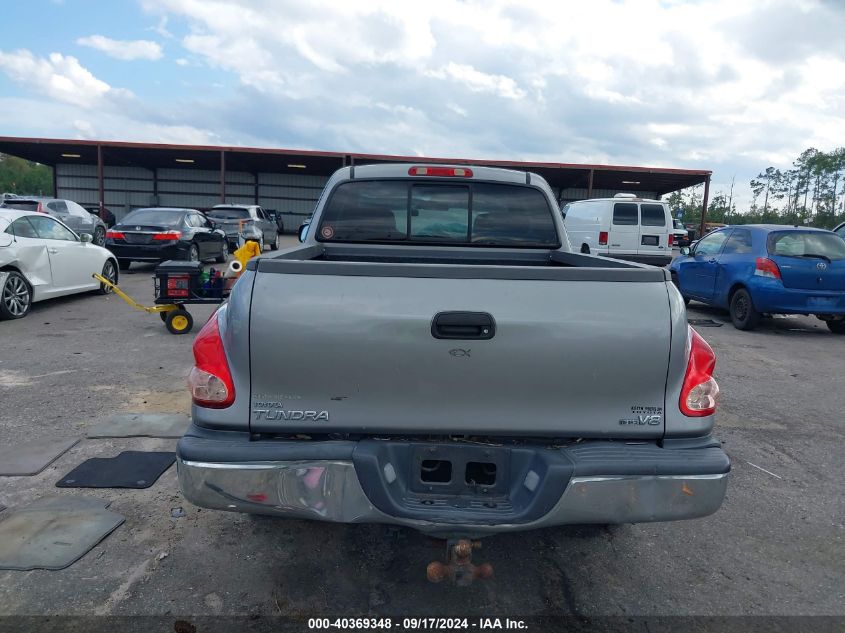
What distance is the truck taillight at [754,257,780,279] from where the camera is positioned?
9.12m

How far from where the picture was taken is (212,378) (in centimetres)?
249

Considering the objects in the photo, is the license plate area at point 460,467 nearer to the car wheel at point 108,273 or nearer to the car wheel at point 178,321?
the car wheel at point 178,321

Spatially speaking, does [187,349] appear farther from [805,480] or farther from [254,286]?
[805,480]

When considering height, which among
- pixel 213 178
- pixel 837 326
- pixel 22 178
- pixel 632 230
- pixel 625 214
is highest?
pixel 22 178

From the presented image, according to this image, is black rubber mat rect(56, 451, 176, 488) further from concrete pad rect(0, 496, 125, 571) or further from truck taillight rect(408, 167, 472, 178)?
truck taillight rect(408, 167, 472, 178)

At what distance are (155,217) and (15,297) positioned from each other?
6383 millimetres

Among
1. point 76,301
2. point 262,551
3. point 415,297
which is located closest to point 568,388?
point 415,297

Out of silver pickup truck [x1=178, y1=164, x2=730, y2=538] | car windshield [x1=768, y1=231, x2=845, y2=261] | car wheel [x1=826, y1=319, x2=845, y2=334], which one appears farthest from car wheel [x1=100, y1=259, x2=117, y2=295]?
car wheel [x1=826, y1=319, x2=845, y2=334]

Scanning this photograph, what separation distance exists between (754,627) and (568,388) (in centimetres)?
138

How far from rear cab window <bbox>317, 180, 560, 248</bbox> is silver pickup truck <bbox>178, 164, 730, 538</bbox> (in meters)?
1.90

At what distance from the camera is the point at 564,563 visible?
312 cm

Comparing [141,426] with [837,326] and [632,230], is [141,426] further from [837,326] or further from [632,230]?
[632,230]

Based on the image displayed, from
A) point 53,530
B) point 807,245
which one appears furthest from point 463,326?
point 807,245

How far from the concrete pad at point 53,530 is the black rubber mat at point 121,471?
0.68 feet
